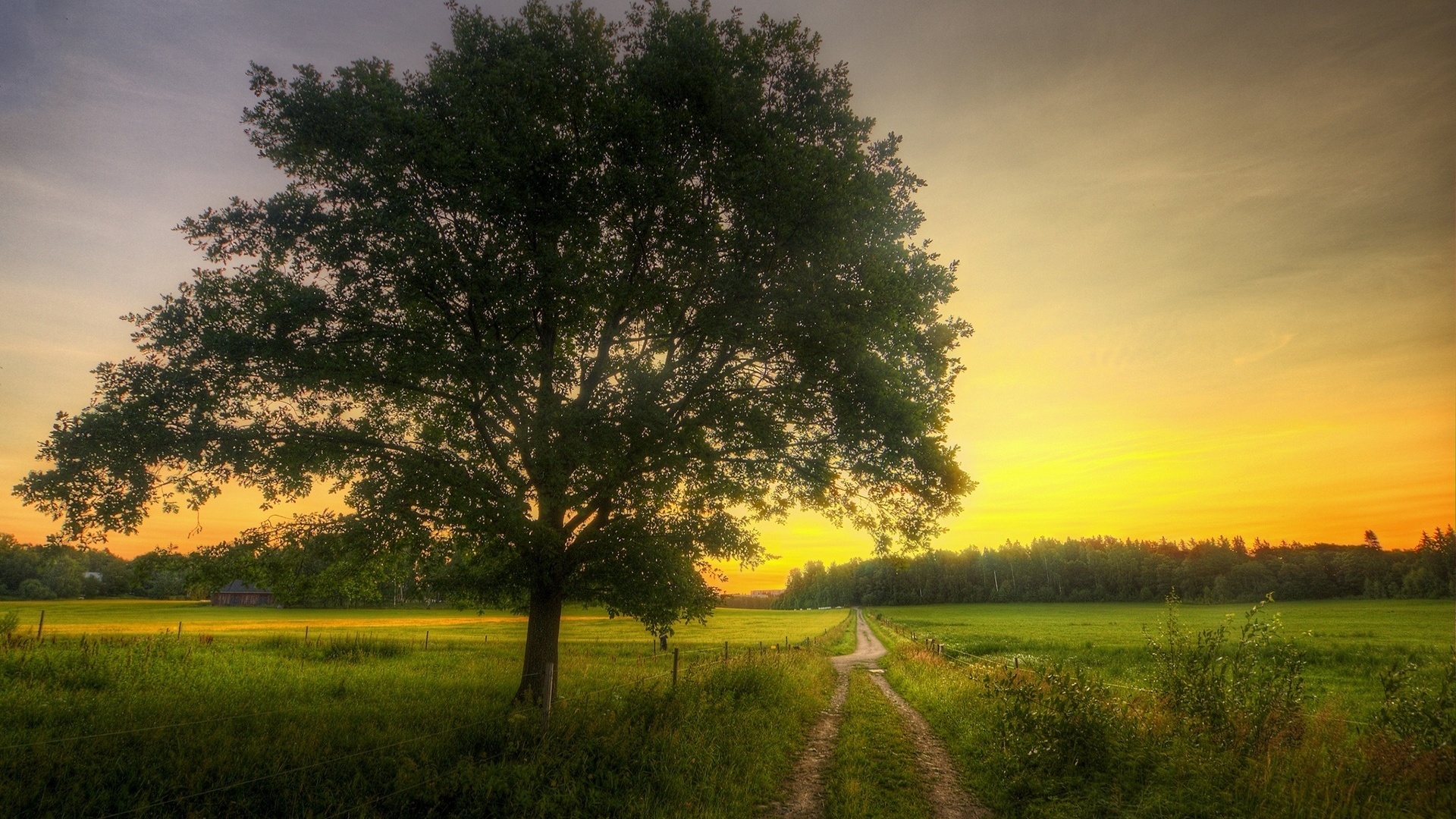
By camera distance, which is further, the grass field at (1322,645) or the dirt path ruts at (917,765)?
the grass field at (1322,645)

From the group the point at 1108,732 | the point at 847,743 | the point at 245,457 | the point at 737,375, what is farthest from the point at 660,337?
the point at 1108,732

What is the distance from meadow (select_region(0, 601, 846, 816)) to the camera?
7844mm

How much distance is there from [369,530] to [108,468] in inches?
167

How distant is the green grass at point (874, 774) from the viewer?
8.65 m

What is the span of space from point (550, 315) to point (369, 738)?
8158 millimetres

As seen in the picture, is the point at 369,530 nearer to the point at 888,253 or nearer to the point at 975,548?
the point at 888,253

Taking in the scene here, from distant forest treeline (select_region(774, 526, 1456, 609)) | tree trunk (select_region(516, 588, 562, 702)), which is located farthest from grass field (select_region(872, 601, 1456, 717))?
distant forest treeline (select_region(774, 526, 1456, 609))

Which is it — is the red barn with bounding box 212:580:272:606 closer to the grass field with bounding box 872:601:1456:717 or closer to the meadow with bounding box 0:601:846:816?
Result: the meadow with bounding box 0:601:846:816

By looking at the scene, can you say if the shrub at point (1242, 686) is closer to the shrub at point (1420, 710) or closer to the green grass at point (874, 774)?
the shrub at point (1420, 710)

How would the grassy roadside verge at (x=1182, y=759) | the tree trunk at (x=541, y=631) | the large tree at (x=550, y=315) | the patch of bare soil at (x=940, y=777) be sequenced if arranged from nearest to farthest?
the grassy roadside verge at (x=1182, y=759) < the patch of bare soil at (x=940, y=777) < the large tree at (x=550, y=315) < the tree trunk at (x=541, y=631)

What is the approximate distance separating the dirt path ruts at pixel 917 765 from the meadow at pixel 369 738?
0.39 meters

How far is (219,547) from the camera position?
1166 centimetres

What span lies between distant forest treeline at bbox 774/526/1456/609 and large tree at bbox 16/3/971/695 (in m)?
121

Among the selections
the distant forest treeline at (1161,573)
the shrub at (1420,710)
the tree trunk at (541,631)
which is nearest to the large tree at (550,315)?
the tree trunk at (541,631)
